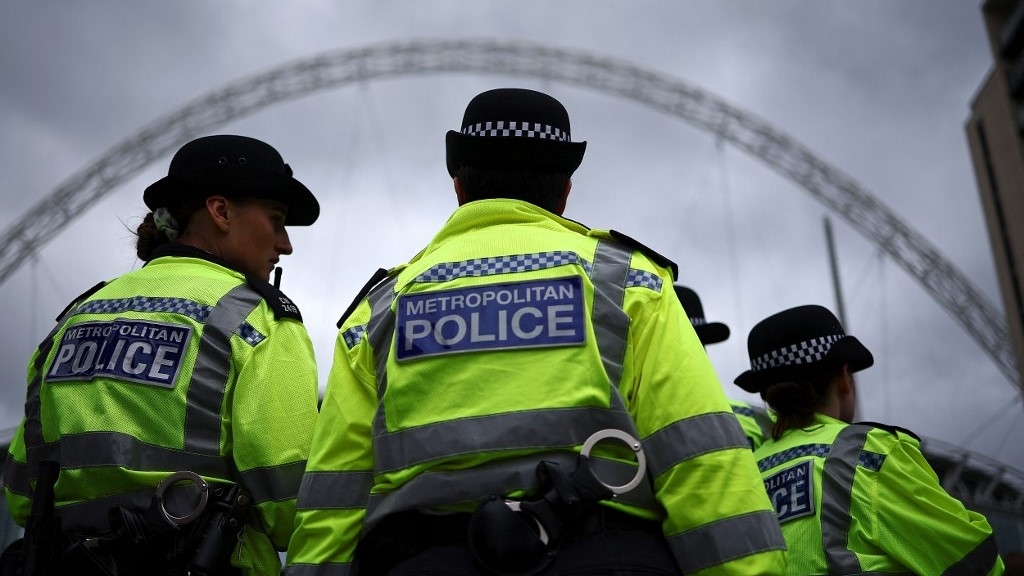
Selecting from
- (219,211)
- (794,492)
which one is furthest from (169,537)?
(794,492)

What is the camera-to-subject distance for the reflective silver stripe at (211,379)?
10.3 feet

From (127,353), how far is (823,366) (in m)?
2.70

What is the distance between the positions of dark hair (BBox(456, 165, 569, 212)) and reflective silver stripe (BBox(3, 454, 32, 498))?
1939mm

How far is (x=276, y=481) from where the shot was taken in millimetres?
3051

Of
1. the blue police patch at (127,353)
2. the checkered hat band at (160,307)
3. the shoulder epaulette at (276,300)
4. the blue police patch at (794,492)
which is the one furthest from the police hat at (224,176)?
the blue police patch at (794,492)

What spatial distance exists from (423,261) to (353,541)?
2.43ft

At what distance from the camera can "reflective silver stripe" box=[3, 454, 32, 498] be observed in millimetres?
3455

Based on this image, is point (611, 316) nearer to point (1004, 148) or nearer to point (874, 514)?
point (874, 514)

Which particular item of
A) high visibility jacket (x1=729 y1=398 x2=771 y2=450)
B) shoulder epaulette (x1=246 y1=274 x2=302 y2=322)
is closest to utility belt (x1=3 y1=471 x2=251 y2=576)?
shoulder epaulette (x1=246 y1=274 x2=302 y2=322)

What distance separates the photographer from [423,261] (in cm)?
266

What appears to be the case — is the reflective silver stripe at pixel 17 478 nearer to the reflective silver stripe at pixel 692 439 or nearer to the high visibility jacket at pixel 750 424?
the reflective silver stripe at pixel 692 439

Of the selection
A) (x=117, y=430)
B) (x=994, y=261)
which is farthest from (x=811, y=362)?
(x=994, y=261)

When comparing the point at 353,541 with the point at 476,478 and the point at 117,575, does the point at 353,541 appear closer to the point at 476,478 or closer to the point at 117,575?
the point at 476,478

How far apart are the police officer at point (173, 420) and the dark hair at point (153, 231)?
0.29 meters
